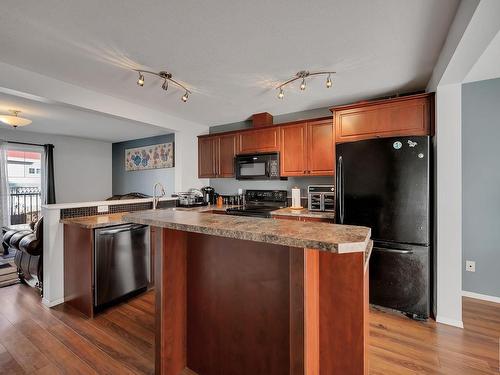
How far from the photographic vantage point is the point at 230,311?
4.52 feet

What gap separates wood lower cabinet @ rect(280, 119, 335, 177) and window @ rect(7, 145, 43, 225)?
523cm

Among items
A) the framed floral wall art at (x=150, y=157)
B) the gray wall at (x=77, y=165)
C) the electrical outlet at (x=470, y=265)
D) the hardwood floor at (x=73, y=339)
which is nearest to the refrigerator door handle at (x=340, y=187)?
the electrical outlet at (x=470, y=265)

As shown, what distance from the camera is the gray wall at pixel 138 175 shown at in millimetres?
5256

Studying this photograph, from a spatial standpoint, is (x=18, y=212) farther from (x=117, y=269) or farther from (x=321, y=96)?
(x=321, y=96)

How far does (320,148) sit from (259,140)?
0.98 m

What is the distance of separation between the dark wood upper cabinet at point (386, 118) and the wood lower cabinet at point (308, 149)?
0.68 ft

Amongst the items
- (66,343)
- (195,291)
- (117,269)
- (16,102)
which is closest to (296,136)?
(195,291)

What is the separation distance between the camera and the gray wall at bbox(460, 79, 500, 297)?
2600 millimetres

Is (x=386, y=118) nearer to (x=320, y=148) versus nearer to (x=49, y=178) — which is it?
(x=320, y=148)

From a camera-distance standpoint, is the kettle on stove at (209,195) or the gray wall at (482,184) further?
the kettle on stove at (209,195)

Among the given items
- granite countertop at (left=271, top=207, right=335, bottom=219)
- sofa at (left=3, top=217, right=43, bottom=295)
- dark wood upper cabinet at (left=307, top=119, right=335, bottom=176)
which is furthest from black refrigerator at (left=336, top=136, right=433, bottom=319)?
sofa at (left=3, top=217, right=43, bottom=295)

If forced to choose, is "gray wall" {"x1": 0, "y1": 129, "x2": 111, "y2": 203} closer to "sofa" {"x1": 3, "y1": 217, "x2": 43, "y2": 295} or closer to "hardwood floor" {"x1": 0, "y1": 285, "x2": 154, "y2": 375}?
"sofa" {"x1": 3, "y1": 217, "x2": 43, "y2": 295}

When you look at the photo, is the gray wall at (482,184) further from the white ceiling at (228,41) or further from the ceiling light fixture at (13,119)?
the ceiling light fixture at (13,119)

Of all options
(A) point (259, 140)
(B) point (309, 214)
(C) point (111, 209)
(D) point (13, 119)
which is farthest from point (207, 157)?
(D) point (13, 119)
